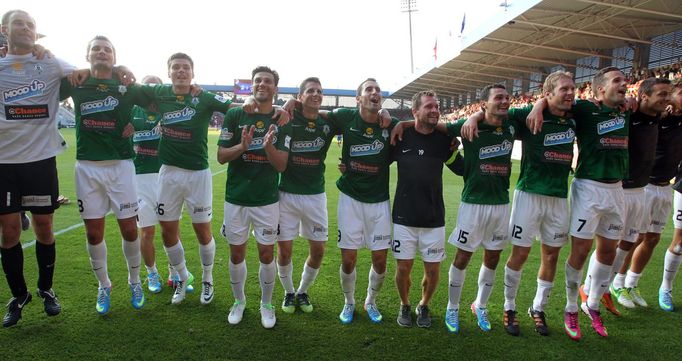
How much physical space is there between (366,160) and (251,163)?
1.00 m

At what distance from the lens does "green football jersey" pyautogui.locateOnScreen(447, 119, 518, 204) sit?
11.8ft

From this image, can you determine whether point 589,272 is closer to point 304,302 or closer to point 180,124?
point 304,302

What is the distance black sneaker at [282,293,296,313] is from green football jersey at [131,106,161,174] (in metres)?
1.98

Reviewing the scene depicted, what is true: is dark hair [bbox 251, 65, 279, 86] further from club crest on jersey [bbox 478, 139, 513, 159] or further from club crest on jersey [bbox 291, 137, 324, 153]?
club crest on jersey [bbox 478, 139, 513, 159]

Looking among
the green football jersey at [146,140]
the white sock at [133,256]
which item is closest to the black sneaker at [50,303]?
the white sock at [133,256]

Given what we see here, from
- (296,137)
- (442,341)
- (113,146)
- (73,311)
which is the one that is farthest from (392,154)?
(73,311)

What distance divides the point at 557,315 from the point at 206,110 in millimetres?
3847

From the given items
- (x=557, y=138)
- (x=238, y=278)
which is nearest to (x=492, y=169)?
(x=557, y=138)

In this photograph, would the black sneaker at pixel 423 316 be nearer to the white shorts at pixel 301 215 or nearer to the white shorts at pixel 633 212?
the white shorts at pixel 301 215

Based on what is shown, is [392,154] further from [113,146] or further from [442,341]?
[113,146]

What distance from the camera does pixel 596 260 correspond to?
3.89 metres

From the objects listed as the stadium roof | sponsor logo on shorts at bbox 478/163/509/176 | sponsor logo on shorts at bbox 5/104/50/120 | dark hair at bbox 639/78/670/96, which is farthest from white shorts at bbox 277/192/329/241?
the stadium roof

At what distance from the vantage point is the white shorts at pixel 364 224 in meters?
3.75

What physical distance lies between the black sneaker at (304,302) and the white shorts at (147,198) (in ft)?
5.68
